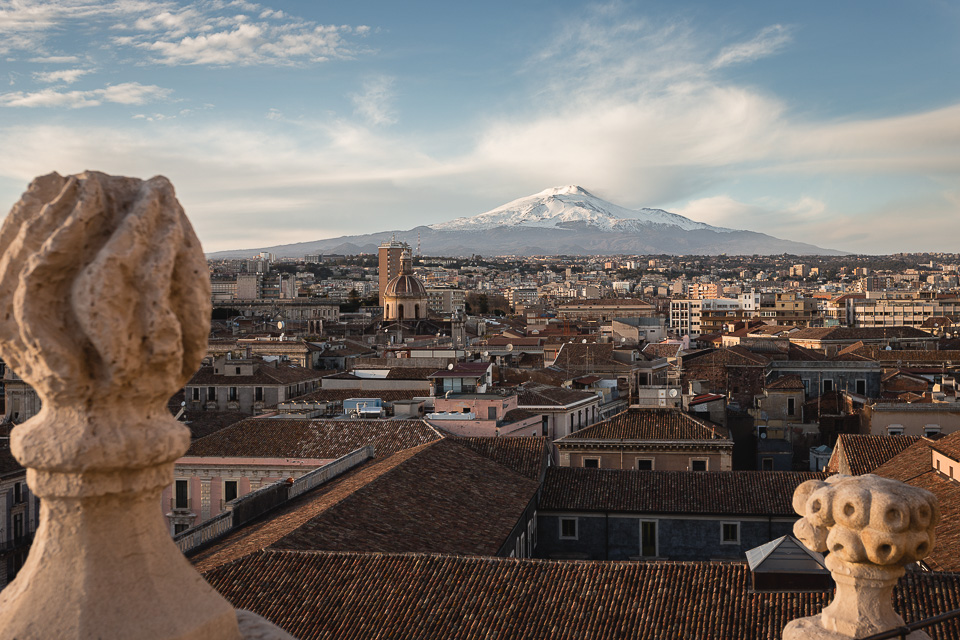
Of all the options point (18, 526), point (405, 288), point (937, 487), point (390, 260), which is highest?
point (390, 260)

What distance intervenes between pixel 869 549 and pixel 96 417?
2782 mm

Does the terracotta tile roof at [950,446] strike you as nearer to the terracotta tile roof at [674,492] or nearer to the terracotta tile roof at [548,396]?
the terracotta tile roof at [674,492]

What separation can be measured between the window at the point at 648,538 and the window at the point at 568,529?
1.66m

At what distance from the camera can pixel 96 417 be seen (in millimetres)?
2684

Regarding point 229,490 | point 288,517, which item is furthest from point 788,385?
point 288,517

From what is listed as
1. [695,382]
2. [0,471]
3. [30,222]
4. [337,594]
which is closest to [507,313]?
[695,382]

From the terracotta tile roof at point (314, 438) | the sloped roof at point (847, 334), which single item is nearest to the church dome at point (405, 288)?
the sloped roof at point (847, 334)

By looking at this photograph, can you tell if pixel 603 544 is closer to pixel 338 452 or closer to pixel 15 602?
pixel 338 452

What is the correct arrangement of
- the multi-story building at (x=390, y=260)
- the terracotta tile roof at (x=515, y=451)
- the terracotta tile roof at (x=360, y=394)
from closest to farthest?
the terracotta tile roof at (x=515, y=451), the terracotta tile roof at (x=360, y=394), the multi-story building at (x=390, y=260)

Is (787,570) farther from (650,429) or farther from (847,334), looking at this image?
(847,334)

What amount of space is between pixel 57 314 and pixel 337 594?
38.3ft

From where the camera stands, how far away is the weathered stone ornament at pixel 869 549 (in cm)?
361

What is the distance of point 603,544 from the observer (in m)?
24.5

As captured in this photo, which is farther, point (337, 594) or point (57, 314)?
point (337, 594)
